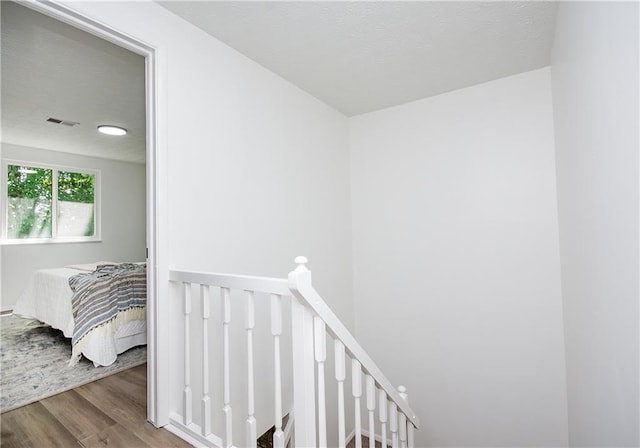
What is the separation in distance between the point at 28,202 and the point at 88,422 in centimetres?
443

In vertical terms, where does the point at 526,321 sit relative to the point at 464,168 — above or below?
below

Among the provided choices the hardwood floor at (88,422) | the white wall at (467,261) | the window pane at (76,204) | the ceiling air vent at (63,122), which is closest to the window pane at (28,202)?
the window pane at (76,204)

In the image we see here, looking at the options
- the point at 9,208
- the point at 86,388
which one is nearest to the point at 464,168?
the point at 86,388

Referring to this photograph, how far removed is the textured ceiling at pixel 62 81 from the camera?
1869mm

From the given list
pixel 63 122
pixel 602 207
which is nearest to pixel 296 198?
pixel 602 207

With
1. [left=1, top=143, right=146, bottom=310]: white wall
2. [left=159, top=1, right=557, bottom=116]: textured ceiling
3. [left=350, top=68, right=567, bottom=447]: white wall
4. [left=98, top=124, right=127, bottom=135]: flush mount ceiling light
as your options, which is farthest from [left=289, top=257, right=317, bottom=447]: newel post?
[left=1, top=143, right=146, bottom=310]: white wall

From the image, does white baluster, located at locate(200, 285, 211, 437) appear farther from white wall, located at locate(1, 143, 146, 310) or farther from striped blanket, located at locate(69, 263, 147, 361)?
white wall, located at locate(1, 143, 146, 310)

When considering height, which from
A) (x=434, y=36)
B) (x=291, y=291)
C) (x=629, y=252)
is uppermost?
(x=434, y=36)

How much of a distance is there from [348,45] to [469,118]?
1.27 m

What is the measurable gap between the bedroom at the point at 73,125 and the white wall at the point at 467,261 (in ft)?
→ 7.43

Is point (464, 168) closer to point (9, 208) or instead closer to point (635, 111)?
point (635, 111)

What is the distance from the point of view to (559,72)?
5.85ft

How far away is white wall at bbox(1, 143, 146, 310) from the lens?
4402 mm

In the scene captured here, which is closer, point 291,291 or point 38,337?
point 291,291
